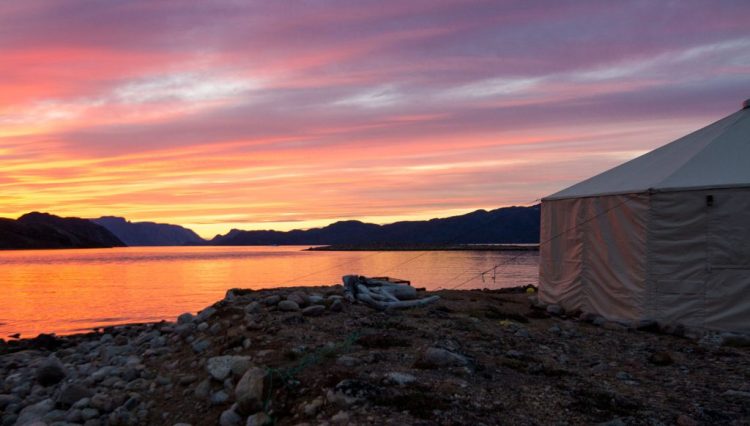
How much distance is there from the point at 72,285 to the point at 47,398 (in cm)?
4075

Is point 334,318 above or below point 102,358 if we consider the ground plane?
above

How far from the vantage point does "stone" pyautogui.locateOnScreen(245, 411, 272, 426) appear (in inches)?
240

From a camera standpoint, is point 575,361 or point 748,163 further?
point 748,163

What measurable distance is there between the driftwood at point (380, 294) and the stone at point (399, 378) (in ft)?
16.4

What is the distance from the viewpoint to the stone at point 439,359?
7312 millimetres

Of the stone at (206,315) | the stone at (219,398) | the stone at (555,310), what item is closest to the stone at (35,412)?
the stone at (219,398)


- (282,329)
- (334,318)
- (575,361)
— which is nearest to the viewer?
(575,361)

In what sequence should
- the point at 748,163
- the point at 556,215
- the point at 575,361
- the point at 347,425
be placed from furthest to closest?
1. the point at 556,215
2. the point at 748,163
3. the point at 575,361
4. the point at 347,425

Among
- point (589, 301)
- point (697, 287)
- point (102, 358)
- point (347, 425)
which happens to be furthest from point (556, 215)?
point (102, 358)

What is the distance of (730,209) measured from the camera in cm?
1069

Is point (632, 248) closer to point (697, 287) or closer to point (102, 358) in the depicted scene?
point (697, 287)

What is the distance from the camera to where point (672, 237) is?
11.2 meters

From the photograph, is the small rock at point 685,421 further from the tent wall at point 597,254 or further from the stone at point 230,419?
the tent wall at point 597,254

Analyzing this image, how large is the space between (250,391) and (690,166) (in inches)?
417
